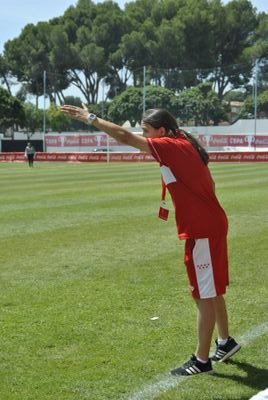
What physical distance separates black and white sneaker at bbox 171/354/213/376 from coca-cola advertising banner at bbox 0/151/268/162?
1651 inches

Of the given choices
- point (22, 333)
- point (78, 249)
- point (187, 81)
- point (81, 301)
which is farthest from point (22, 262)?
point (187, 81)

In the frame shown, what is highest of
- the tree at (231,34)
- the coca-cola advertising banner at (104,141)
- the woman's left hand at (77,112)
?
the tree at (231,34)

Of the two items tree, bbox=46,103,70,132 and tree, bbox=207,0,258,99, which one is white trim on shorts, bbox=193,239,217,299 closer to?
tree, bbox=46,103,70,132

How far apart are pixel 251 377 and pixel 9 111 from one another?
82.2m

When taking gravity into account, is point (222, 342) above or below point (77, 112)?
below

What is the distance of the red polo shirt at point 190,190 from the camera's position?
4582 mm

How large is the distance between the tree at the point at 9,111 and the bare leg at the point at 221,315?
3182 inches

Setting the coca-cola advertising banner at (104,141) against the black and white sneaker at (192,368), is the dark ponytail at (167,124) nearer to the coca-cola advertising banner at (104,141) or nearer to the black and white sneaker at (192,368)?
the black and white sneaker at (192,368)

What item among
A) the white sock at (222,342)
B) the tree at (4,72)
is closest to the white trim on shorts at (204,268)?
the white sock at (222,342)

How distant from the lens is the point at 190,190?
15.3 feet

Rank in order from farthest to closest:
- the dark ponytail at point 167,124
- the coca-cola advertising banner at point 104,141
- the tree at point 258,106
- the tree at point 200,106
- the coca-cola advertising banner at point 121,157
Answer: the tree at point 258,106, the tree at point 200,106, the coca-cola advertising banner at point 104,141, the coca-cola advertising banner at point 121,157, the dark ponytail at point 167,124

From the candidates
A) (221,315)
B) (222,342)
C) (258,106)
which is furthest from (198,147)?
(258,106)

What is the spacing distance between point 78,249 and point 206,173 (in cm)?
571

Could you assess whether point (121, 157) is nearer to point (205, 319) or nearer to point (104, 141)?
point (104, 141)
